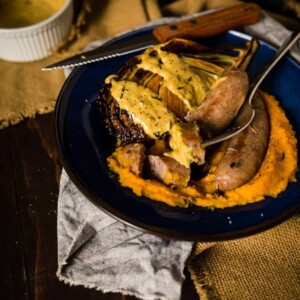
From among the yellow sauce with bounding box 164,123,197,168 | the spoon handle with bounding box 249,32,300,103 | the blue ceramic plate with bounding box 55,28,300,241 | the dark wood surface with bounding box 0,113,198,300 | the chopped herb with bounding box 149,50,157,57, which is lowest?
the dark wood surface with bounding box 0,113,198,300

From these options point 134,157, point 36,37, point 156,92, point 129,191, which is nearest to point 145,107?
point 156,92

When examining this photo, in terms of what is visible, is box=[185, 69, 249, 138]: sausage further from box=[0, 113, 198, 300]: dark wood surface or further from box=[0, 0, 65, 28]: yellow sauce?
box=[0, 0, 65, 28]: yellow sauce

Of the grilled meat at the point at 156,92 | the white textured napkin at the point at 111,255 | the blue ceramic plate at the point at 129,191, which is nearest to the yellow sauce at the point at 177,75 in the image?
the grilled meat at the point at 156,92

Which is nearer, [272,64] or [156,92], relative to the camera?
[156,92]

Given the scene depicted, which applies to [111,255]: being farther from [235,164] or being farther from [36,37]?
[36,37]

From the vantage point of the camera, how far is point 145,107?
5.19 feet

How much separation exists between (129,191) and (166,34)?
758 millimetres

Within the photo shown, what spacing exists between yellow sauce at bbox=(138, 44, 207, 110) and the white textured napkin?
→ 509mm

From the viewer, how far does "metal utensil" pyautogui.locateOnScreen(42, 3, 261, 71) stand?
1816 millimetres

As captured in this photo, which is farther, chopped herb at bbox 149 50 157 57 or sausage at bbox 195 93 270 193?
chopped herb at bbox 149 50 157 57

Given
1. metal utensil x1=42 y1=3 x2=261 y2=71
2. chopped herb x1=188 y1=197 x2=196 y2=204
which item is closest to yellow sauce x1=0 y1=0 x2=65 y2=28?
metal utensil x1=42 y1=3 x2=261 y2=71

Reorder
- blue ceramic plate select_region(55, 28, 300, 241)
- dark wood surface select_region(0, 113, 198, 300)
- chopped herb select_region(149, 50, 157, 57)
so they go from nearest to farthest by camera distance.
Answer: blue ceramic plate select_region(55, 28, 300, 241) → dark wood surface select_region(0, 113, 198, 300) → chopped herb select_region(149, 50, 157, 57)

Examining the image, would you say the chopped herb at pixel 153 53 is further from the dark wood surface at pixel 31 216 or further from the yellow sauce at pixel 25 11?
the yellow sauce at pixel 25 11

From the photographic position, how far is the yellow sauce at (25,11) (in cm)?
219
